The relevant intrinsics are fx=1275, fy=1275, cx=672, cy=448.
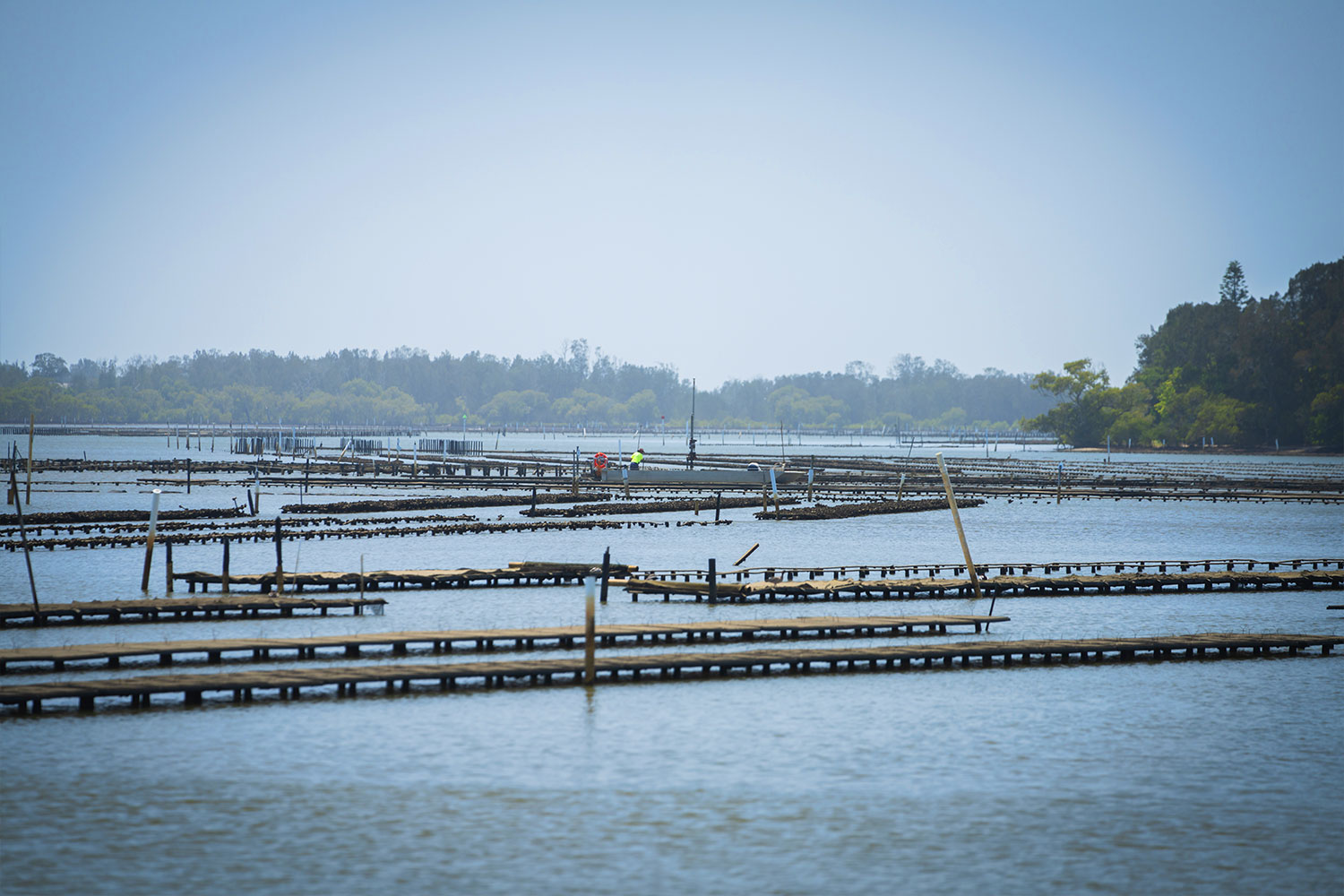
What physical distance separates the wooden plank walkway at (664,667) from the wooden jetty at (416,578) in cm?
959

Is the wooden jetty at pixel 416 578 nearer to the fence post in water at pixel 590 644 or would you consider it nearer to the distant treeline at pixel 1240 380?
the fence post in water at pixel 590 644

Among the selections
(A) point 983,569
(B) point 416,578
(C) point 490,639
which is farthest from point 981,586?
(C) point 490,639

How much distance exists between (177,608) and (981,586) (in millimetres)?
24239

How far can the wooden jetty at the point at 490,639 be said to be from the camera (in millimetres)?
26719

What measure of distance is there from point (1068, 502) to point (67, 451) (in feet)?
440

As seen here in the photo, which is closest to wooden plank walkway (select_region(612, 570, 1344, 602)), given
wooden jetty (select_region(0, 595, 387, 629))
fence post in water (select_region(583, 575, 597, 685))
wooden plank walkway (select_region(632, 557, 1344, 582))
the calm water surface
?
wooden plank walkway (select_region(632, 557, 1344, 582))

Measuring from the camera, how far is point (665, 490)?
9369 cm

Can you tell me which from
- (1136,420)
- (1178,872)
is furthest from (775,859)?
(1136,420)

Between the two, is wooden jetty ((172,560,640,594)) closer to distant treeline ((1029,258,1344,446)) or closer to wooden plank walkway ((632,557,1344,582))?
wooden plank walkway ((632,557,1344,582))

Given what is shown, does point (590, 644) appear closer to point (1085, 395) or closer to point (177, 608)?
point (177, 608)

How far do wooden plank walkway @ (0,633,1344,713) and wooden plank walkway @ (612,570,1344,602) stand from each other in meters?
8.08

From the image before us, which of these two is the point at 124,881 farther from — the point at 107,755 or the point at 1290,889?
the point at 1290,889

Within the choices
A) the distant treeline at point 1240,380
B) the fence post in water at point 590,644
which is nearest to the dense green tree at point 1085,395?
the distant treeline at point 1240,380

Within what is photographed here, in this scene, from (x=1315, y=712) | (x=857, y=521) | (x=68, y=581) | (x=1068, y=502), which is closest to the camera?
(x=1315, y=712)
